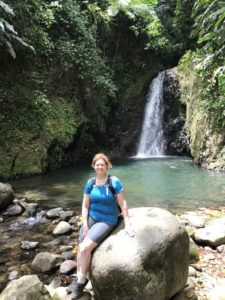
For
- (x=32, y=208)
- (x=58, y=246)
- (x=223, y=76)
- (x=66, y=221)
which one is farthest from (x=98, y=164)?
(x=223, y=76)

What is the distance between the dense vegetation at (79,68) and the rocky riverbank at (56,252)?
394cm

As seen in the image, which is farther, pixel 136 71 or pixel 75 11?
pixel 136 71

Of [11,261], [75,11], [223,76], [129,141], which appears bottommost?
[11,261]

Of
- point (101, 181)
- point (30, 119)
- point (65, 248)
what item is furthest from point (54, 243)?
point (30, 119)

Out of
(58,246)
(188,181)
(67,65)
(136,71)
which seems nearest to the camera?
(58,246)

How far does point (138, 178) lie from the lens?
10352mm

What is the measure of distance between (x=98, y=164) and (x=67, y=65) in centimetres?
987

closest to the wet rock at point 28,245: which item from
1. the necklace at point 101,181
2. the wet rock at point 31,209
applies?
the wet rock at point 31,209

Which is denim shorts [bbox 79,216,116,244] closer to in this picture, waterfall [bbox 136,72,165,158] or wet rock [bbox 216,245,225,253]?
wet rock [bbox 216,245,225,253]

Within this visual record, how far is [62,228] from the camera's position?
18.9 ft

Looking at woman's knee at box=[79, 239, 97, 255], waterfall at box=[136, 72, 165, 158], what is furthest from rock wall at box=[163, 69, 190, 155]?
woman's knee at box=[79, 239, 97, 255]

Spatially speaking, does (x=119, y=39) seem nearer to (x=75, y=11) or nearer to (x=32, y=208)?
(x=75, y=11)

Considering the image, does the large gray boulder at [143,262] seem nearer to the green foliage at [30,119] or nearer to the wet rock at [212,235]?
the wet rock at [212,235]

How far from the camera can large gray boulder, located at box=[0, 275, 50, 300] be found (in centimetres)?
339
